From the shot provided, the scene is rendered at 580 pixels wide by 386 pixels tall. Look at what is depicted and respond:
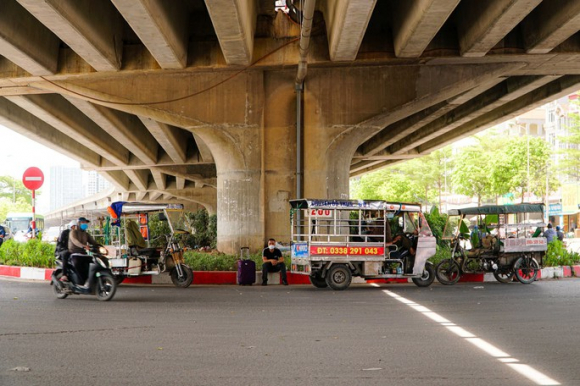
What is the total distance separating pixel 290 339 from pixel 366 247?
809 cm

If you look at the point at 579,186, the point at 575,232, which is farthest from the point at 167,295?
the point at 579,186

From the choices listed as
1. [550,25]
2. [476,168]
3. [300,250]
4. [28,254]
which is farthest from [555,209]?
[28,254]

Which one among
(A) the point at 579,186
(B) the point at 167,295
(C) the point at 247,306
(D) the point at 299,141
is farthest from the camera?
(A) the point at 579,186

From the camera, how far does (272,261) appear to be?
60.1 ft

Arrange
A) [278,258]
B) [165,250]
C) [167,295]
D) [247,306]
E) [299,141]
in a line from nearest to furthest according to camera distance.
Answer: [247,306]
[167,295]
[165,250]
[278,258]
[299,141]

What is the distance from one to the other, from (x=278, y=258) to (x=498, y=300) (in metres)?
6.35

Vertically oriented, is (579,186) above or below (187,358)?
above

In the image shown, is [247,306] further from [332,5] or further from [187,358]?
[332,5]

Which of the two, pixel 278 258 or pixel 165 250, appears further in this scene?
pixel 278 258

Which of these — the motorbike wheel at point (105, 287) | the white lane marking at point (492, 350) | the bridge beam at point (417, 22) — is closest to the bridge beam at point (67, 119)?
the motorbike wheel at point (105, 287)

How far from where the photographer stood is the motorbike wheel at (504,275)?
18.6 meters

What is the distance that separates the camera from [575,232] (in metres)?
61.1

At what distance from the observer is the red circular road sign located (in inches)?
861

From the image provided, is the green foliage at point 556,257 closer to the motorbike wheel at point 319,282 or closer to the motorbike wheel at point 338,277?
the motorbike wheel at point 338,277
